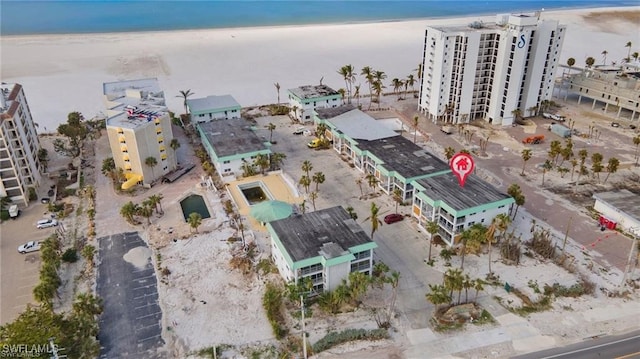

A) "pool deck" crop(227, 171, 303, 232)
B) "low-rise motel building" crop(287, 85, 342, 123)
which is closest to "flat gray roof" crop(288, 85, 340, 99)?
"low-rise motel building" crop(287, 85, 342, 123)

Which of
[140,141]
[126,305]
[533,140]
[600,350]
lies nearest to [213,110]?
[140,141]

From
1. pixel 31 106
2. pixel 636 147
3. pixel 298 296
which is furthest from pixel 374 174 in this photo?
pixel 31 106

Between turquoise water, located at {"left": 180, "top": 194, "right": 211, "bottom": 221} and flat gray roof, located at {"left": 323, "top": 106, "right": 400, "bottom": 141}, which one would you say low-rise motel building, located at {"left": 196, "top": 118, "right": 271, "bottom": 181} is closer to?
turquoise water, located at {"left": 180, "top": 194, "right": 211, "bottom": 221}

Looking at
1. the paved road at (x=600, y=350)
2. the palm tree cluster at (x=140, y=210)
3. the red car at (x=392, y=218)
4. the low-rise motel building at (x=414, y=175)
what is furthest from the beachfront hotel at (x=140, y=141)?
the paved road at (x=600, y=350)

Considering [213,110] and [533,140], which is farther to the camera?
[213,110]

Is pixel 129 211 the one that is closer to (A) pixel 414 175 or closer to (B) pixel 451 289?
(A) pixel 414 175
